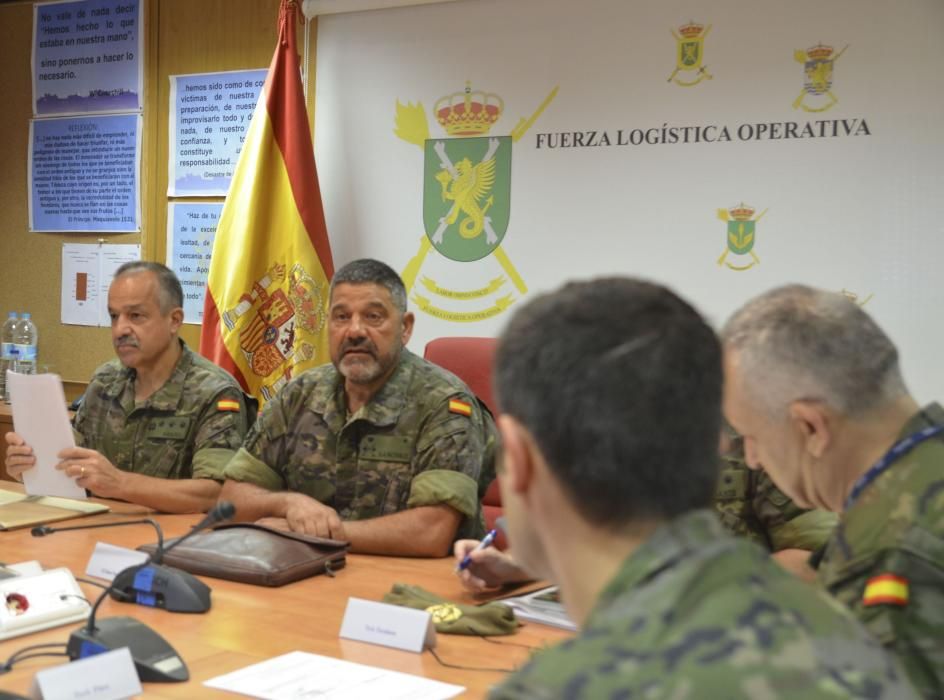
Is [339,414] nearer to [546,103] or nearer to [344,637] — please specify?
[344,637]

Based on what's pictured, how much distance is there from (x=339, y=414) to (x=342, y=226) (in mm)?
1568

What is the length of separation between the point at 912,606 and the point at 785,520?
121 centimetres

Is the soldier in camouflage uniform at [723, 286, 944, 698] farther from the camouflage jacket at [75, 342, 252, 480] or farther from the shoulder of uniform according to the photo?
the camouflage jacket at [75, 342, 252, 480]

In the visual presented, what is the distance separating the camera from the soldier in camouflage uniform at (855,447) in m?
1.37

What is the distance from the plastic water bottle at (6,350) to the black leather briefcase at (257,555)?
2945mm

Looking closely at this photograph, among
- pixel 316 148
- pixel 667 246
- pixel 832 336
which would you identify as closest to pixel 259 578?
pixel 832 336

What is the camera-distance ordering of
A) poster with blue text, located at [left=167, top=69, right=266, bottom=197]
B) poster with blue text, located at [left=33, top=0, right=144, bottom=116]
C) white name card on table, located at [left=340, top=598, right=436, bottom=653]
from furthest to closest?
poster with blue text, located at [left=33, top=0, right=144, bottom=116], poster with blue text, located at [left=167, top=69, right=266, bottom=197], white name card on table, located at [left=340, top=598, right=436, bottom=653]

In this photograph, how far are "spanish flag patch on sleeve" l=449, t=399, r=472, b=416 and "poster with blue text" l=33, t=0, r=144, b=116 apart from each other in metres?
2.71

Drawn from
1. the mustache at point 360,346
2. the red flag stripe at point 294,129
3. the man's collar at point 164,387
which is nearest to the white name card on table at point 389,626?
the mustache at point 360,346

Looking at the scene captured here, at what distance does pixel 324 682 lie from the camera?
5.43 ft

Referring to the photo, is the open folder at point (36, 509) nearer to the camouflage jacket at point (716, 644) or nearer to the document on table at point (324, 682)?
the document on table at point (324, 682)

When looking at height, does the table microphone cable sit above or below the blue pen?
below

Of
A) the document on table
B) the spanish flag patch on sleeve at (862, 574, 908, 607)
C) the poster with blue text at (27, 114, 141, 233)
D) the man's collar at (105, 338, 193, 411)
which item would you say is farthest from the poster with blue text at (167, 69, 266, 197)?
the spanish flag patch on sleeve at (862, 574, 908, 607)

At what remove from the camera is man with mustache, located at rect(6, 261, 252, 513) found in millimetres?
3301
